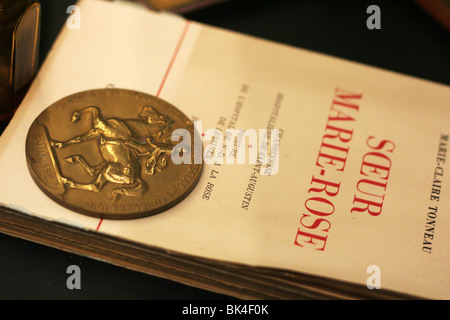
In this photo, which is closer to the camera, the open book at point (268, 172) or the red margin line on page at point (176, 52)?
the open book at point (268, 172)

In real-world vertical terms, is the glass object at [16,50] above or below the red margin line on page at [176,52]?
below

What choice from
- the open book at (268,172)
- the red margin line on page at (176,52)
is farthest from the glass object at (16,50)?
the red margin line on page at (176,52)

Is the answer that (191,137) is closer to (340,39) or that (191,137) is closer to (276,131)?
(276,131)

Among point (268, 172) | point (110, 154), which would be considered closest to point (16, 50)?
point (110, 154)

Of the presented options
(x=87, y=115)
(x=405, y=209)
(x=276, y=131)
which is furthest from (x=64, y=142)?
(x=405, y=209)

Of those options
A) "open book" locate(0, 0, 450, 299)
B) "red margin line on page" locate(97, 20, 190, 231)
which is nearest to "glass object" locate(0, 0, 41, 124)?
"open book" locate(0, 0, 450, 299)

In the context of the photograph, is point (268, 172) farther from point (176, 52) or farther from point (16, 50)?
point (16, 50)

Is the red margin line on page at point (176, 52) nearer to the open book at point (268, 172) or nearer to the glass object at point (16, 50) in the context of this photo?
the open book at point (268, 172)
